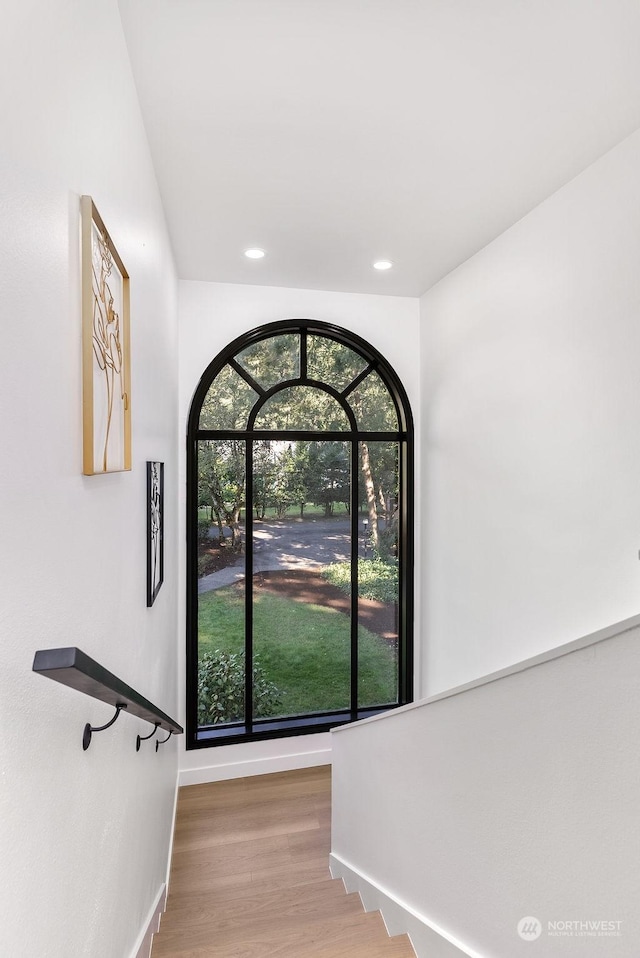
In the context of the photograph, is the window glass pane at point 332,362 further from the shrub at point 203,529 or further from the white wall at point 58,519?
the white wall at point 58,519

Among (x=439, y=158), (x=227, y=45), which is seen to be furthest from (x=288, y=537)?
(x=227, y=45)

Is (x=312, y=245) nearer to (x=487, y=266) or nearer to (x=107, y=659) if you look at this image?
(x=487, y=266)

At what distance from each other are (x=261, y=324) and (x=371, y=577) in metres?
1.92

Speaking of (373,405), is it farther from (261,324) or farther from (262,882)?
(262,882)

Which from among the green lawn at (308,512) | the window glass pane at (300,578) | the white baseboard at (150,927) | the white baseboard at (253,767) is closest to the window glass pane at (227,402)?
the window glass pane at (300,578)

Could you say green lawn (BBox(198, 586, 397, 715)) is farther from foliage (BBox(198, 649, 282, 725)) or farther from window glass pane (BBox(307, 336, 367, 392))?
window glass pane (BBox(307, 336, 367, 392))

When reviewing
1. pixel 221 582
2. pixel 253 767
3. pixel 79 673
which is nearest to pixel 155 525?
pixel 79 673

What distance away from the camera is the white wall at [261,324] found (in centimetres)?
359

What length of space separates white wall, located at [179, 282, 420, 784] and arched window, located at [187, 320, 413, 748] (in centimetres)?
8

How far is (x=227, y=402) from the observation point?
3.68 meters

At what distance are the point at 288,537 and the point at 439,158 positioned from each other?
243 centimetres

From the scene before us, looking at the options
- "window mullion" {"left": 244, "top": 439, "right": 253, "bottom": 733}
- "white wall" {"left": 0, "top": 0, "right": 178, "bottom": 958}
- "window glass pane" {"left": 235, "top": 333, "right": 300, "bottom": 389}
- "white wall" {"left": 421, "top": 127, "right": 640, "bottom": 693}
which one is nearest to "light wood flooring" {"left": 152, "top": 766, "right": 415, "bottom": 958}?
"window mullion" {"left": 244, "top": 439, "right": 253, "bottom": 733}

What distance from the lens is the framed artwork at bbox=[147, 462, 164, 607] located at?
1.97 metres

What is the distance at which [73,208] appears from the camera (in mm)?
968
